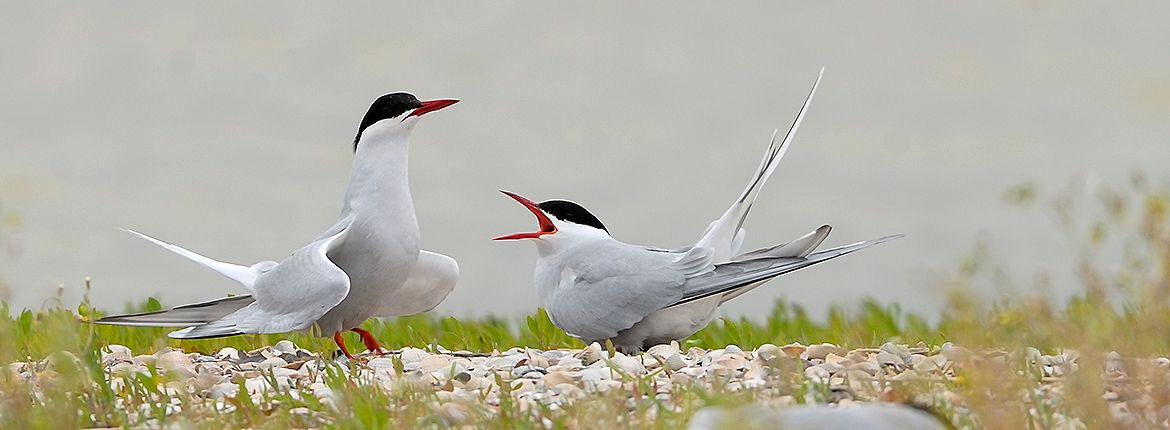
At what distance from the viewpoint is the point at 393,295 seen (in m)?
6.69

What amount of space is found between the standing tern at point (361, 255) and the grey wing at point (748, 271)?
144 cm

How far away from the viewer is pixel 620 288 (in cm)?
621

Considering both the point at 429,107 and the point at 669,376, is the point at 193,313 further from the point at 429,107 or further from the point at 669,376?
the point at 669,376

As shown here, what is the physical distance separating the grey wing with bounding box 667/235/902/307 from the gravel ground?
0.95ft

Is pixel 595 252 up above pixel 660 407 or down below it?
above

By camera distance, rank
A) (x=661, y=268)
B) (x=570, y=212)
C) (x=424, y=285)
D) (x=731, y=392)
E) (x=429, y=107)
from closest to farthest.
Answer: (x=731, y=392) < (x=661, y=268) < (x=429, y=107) < (x=570, y=212) < (x=424, y=285)

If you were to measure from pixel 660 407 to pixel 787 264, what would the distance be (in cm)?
208

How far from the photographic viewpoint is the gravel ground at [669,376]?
168 inches

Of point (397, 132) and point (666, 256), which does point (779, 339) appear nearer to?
point (666, 256)

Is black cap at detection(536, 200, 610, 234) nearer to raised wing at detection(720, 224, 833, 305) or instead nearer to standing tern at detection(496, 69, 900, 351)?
standing tern at detection(496, 69, 900, 351)

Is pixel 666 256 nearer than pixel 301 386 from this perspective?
No

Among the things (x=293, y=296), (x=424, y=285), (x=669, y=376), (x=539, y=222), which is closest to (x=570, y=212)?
(x=539, y=222)

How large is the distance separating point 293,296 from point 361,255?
0.44m

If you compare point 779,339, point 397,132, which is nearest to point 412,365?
point 397,132
